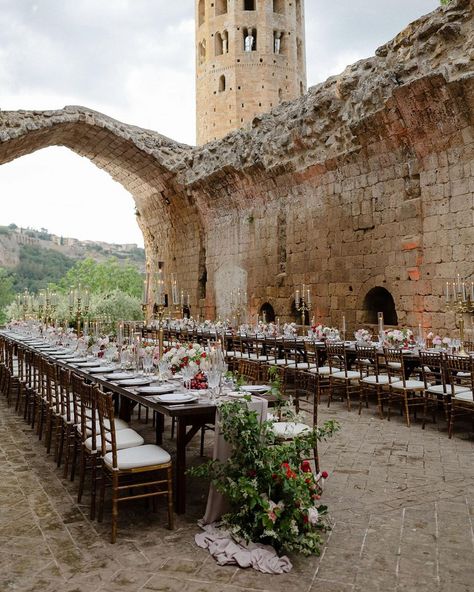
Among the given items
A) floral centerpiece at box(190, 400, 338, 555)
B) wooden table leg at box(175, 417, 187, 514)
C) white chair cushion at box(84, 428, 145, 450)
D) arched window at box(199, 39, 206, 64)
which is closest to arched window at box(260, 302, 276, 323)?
white chair cushion at box(84, 428, 145, 450)

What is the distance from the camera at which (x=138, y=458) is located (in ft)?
11.2

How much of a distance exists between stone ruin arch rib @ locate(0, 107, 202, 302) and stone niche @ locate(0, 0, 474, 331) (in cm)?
6

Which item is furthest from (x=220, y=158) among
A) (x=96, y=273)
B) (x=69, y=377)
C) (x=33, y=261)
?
(x=33, y=261)

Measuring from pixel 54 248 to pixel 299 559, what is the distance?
71.4m

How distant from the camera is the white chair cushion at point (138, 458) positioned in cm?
334

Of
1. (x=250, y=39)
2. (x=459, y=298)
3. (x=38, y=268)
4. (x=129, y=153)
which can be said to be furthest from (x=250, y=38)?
(x=38, y=268)

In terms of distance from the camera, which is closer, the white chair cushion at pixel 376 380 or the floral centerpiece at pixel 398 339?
the white chair cushion at pixel 376 380

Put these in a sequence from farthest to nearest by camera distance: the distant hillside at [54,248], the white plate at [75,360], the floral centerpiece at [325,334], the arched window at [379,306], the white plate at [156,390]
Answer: the distant hillside at [54,248] → the arched window at [379,306] → the floral centerpiece at [325,334] → the white plate at [75,360] → the white plate at [156,390]

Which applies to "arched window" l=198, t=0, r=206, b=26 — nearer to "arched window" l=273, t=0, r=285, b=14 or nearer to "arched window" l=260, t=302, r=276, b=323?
"arched window" l=273, t=0, r=285, b=14

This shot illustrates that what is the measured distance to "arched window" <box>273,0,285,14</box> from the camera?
102ft

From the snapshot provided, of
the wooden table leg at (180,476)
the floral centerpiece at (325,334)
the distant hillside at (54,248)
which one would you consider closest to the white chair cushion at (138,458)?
the wooden table leg at (180,476)

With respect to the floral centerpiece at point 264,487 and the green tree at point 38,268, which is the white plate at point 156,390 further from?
the green tree at point 38,268

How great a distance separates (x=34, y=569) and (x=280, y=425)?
6.69 feet

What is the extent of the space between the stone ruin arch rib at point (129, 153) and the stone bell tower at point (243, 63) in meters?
10.4
